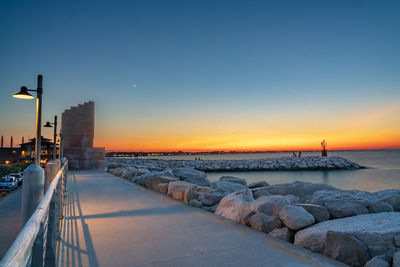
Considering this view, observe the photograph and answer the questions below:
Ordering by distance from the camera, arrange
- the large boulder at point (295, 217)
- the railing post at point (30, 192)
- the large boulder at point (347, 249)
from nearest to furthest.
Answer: the railing post at point (30, 192), the large boulder at point (347, 249), the large boulder at point (295, 217)

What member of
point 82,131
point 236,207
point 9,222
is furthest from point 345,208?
point 82,131

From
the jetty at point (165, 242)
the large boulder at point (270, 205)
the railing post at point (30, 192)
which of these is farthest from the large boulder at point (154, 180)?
the railing post at point (30, 192)

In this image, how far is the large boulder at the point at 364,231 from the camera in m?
4.07

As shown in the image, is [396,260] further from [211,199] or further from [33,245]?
[211,199]

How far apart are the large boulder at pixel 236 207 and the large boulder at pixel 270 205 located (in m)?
0.21

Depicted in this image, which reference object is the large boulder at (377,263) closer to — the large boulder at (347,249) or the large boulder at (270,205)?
the large boulder at (347,249)

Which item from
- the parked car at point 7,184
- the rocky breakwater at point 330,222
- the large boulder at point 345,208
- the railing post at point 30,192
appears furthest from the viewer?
the parked car at point 7,184

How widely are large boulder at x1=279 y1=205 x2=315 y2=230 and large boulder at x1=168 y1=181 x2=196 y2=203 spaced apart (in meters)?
3.71

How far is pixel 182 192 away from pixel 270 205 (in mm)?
3743

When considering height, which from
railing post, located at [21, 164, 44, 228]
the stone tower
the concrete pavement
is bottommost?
the concrete pavement

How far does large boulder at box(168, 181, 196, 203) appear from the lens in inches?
339

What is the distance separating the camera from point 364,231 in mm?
4301

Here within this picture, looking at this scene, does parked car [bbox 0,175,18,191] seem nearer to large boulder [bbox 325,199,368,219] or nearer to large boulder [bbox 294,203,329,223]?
large boulder [bbox 294,203,329,223]

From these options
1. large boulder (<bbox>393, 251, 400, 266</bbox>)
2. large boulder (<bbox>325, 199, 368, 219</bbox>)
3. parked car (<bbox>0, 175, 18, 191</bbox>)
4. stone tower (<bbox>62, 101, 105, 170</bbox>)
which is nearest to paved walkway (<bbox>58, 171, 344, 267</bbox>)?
large boulder (<bbox>393, 251, 400, 266</bbox>)
